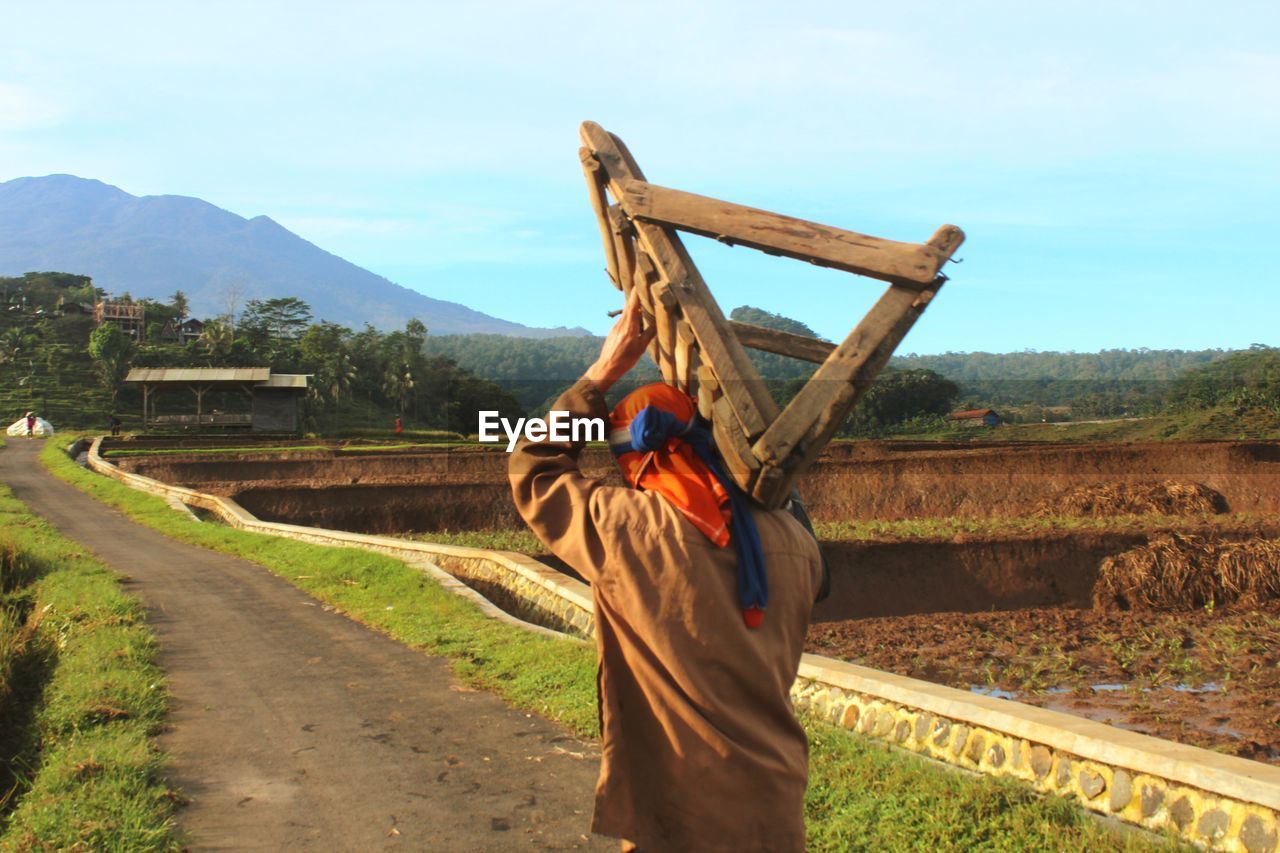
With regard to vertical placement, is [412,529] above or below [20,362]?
below

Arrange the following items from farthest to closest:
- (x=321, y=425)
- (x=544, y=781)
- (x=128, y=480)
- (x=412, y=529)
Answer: (x=321, y=425) < (x=128, y=480) < (x=412, y=529) < (x=544, y=781)

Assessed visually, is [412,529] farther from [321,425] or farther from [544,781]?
[321,425]

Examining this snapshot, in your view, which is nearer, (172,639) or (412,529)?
(172,639)

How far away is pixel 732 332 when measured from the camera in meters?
2.35

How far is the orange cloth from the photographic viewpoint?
7.53 ft

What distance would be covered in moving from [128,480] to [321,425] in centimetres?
2820

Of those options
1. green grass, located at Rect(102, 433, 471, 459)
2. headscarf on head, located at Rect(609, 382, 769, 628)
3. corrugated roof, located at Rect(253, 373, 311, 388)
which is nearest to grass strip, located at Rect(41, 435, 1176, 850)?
headscarf on head, located at Rect(609, 382, 769, 628)

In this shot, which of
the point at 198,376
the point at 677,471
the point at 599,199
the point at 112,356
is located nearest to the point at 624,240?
the point at 599,199

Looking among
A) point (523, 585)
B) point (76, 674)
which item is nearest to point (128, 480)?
point (523, 585)

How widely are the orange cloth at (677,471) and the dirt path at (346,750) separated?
2506 mm

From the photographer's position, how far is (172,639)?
27.8 feet

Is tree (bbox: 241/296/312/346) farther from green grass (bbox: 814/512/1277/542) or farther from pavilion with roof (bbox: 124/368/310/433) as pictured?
green grass (bbox: 814/512/1277/542)

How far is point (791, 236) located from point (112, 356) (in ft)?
202

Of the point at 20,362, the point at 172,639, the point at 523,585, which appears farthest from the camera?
the point at 20,362
